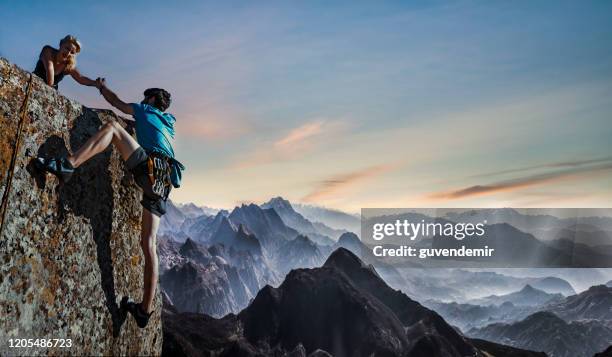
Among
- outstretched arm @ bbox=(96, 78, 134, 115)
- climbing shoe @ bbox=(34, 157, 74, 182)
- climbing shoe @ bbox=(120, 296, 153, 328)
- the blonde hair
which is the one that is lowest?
climbing shoe @ bbox=(120, 296, 153, 328)

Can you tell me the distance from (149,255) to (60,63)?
12.8 feet

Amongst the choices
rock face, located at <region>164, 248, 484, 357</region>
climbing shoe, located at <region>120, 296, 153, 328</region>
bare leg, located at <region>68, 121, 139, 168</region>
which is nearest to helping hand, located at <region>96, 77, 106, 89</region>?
bare leg, located at <region>68, 121, 139, 168</region>

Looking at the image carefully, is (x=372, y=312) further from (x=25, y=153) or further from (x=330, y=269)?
(x=25, y=153)

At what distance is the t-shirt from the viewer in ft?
24.3

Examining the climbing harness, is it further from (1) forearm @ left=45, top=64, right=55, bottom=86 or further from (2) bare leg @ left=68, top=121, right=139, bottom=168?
(1) forearm @ left=45, top=64, right=55, bottom=86

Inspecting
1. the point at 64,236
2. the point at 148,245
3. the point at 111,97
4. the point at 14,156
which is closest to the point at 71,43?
the point at 111,97

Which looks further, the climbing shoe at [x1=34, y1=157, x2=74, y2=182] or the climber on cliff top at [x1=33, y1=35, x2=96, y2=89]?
the climber on cliff top at [x1=33, y1=35, x2=96, y2=89]

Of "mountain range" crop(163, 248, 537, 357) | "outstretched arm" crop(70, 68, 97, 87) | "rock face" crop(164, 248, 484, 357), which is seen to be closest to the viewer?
"outstretched arm" crop(70, 68, 97, 87)

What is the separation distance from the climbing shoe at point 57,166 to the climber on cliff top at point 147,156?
0.11m

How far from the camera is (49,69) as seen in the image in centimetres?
713

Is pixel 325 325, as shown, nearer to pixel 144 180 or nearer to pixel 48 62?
pixel 144 180

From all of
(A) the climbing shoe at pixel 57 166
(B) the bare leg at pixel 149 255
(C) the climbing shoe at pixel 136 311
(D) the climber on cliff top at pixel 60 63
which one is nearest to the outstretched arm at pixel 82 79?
(D) the climber on cliff top at pixel 60 63

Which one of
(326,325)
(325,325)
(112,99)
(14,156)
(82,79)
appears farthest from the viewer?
(325,325)

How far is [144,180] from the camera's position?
704cm
